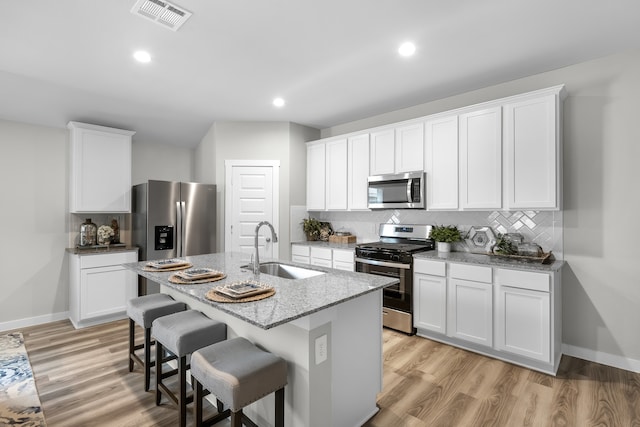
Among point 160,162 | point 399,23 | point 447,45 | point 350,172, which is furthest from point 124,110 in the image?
point 447,45

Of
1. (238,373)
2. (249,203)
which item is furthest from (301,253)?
(238,373)

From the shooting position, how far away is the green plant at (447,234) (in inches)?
142

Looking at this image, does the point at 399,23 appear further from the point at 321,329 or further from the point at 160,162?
the point at 160,162

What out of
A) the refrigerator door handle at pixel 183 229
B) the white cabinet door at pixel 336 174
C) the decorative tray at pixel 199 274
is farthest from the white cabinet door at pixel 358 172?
the decorative tray at pixel 199 274

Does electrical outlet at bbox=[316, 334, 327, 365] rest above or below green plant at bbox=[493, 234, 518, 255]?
below

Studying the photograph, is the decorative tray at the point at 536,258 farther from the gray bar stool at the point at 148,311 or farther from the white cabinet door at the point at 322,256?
the gray bar stool at the point at 148,311

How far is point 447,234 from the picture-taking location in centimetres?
362

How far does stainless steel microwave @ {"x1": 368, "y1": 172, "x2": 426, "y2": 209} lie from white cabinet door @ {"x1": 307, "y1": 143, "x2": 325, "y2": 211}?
0.87m

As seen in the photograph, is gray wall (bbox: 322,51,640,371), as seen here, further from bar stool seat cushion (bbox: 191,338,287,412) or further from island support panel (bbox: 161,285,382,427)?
bar stool seat cushion (bbox: 191,338,287,412)

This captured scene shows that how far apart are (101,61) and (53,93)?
1.10m

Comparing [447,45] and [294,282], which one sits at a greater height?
[447,45]

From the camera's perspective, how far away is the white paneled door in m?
4.67

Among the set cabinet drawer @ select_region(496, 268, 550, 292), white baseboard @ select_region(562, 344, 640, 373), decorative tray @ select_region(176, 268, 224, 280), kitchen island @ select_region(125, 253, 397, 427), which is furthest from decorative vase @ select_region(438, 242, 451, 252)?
decorative tray @ select_region(176, 268, 224, 280)

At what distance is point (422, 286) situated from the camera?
11.2 feet
